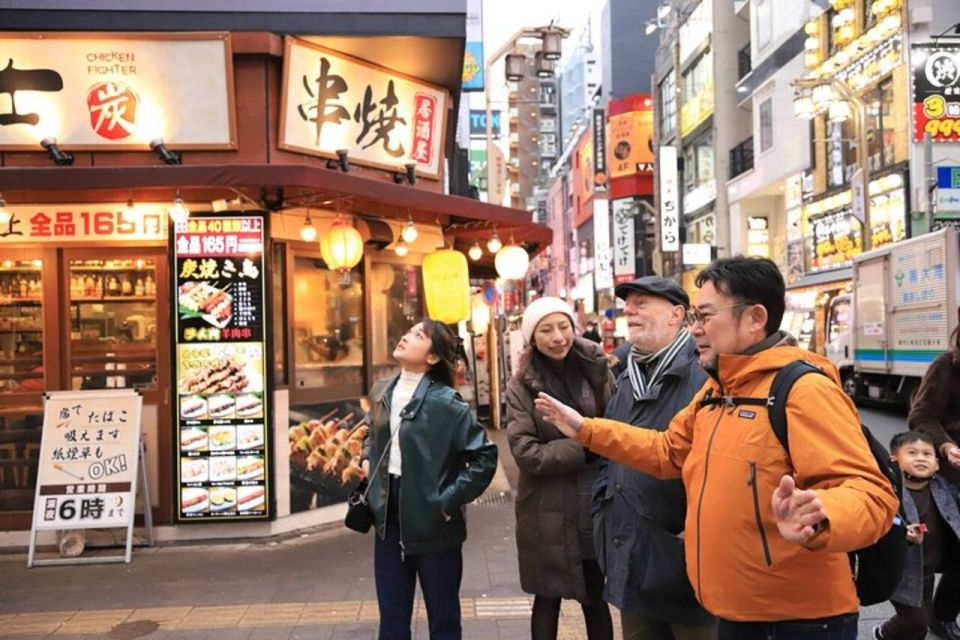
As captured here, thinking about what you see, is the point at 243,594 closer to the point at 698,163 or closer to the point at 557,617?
the point at 557,617

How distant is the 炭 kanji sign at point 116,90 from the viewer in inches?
318

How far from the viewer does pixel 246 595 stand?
638cm

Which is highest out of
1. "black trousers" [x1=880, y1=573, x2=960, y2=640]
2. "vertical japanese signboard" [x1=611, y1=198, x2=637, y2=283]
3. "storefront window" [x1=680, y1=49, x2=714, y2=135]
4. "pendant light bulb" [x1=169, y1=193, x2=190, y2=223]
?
"storefront window" [x1=680, y1=49, x2=714, y2=135]

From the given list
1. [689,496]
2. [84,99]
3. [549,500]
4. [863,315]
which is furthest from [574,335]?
[863,315]

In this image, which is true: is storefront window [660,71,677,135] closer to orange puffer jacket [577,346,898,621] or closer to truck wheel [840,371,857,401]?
truck wheel [840,371,857,401]

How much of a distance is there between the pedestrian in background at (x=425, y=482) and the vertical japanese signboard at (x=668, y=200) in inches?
1381

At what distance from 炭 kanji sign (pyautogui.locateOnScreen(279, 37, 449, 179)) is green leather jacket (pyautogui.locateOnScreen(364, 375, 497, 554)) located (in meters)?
4.91

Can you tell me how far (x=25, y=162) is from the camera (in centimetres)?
818

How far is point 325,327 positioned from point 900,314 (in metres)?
12.3

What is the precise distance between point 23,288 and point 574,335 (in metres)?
6.34

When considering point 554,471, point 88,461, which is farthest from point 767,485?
point 88,461

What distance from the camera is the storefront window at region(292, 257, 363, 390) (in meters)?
8.59

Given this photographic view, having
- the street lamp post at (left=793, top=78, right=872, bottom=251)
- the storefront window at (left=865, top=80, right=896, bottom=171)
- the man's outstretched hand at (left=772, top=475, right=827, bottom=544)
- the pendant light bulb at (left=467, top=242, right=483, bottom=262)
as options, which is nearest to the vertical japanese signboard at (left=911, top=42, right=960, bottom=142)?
the storefront window at (left=865, top=80, right=896, bottom=171)

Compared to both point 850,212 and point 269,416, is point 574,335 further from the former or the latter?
point 850,212
